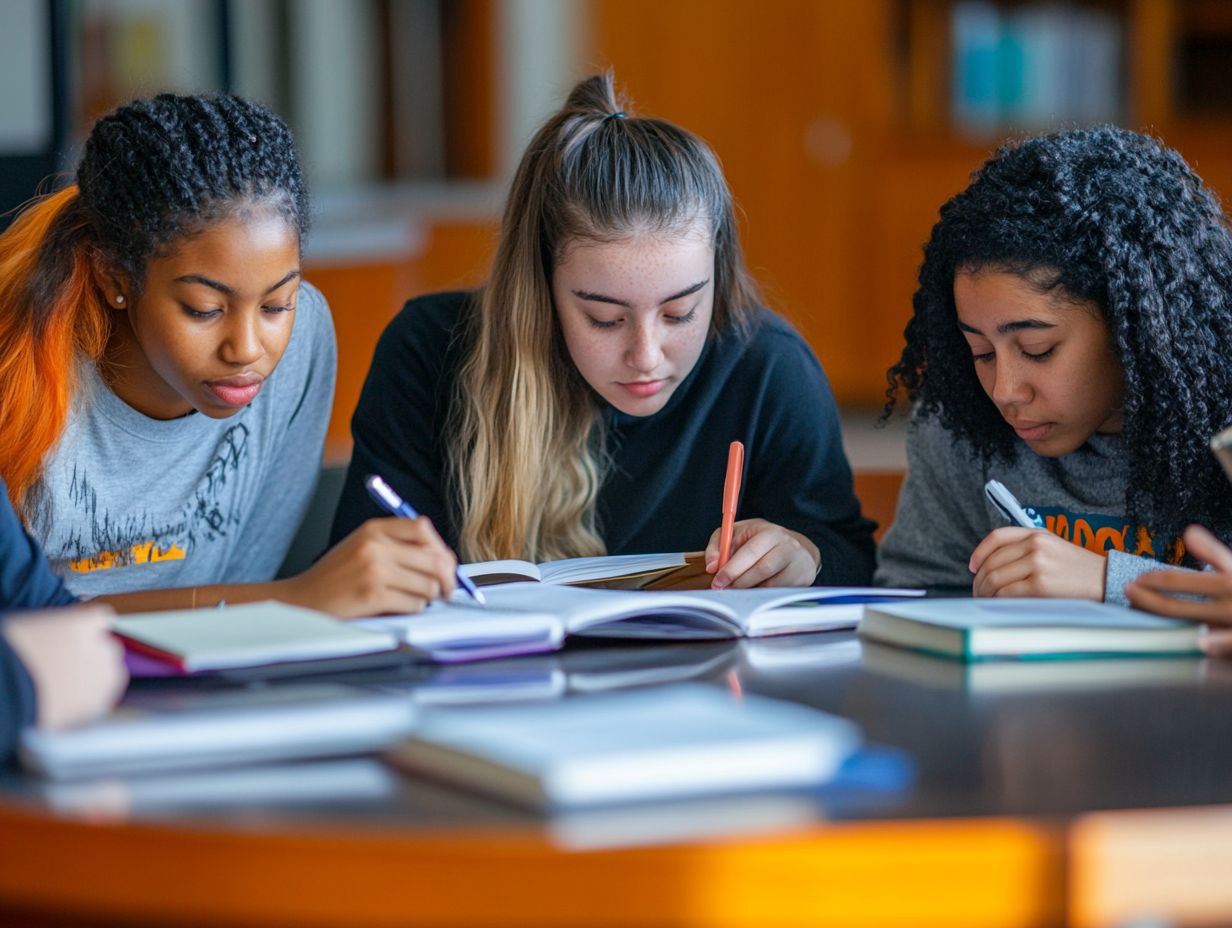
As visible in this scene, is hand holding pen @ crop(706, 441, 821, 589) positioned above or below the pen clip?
below

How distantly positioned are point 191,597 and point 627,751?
0.63m

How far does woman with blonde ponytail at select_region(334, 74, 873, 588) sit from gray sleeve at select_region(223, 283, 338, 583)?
6 cm

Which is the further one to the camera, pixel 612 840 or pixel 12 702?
pixel 12 702

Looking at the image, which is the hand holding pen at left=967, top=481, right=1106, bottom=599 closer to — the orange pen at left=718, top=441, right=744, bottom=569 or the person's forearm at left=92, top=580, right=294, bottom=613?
the orange pen at left=718, top=441, right=744, bottom=569

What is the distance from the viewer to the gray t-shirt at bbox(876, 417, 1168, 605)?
1470 mm

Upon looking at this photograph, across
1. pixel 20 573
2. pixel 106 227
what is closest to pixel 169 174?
pixel 106 227

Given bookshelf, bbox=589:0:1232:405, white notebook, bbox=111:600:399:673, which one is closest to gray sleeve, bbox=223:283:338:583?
white notebook, bbox=111:600:399:673

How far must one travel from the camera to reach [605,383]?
5.24 feet

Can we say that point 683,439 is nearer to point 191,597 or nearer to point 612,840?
point 191,597

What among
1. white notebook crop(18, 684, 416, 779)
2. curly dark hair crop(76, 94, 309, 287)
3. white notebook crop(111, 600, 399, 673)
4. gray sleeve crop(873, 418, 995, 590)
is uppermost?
curly dark hair crop(76, 94, 309, 287)

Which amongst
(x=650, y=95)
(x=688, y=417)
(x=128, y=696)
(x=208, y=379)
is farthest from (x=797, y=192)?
(x=128, y=696)

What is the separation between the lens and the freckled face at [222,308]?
139 centimetres

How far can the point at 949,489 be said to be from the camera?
1607 mm

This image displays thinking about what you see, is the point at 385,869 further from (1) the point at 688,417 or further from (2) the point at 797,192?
(2) the point at 797,192
